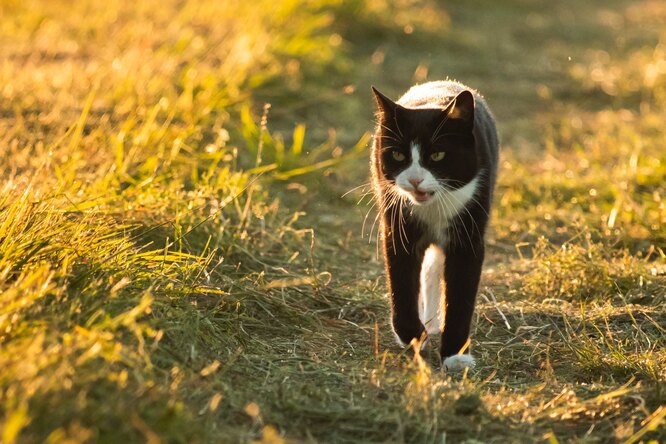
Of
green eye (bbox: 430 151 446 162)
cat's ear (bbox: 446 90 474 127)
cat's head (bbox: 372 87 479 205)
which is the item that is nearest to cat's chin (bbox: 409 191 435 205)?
cat's head (bbox: 372 87 479 205)

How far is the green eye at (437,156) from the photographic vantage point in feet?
11.7

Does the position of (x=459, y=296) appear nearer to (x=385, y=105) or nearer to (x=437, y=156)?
(x=437, y=156)

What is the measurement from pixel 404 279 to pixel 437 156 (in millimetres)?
487

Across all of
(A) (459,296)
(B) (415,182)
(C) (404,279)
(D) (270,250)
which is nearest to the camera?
(B) (415,182)

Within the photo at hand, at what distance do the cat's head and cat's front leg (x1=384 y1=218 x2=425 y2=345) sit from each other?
17cm

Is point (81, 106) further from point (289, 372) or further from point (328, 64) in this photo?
point (289, 372)

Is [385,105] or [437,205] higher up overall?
[385,105]

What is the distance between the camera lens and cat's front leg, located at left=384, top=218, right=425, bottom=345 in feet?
12.1

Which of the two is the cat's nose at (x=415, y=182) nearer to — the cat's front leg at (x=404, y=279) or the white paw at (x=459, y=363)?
the cat's front leg at (x=404, y=279)

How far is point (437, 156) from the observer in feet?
11.8

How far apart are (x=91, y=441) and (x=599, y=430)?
1484mm

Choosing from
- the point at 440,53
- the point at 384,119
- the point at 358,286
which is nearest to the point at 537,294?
the point at 358,286

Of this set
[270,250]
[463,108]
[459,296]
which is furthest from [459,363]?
[270,250]

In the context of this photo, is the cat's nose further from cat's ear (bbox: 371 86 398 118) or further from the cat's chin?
cat's ear (bbox: 371 86 398 118)
